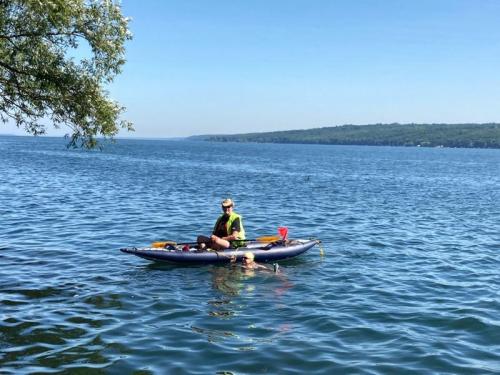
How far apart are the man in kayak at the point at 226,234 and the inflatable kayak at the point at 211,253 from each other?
11.8 inches

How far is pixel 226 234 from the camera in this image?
2009 cm

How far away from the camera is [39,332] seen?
39.4 feet

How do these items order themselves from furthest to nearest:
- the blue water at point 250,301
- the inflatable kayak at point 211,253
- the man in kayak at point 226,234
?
the man in kayak at point 226,234, the inflatable kayak at point 211,253, the blue water at point 250,301

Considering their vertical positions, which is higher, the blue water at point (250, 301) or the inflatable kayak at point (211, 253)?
the inflatable kayak at point (211, 253)

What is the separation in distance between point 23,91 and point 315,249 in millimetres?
13267

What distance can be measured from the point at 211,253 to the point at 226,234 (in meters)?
1.37

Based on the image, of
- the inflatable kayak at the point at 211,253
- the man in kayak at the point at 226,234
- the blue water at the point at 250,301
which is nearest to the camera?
the blue water at the point at 250,301

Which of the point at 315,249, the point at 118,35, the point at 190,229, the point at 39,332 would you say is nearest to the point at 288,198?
the point at 190,229

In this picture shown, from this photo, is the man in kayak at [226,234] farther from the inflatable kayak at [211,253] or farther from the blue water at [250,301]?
the blue water at [250,301]

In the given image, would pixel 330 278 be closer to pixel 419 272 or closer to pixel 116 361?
pixel 419 272

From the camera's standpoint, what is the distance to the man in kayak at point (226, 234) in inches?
764

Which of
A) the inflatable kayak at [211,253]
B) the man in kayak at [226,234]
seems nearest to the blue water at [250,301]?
the inflatable kayak at [211,253]

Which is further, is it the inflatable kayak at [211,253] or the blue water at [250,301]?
the inflatable kayak at [211,253]

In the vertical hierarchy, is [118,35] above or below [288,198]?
above
